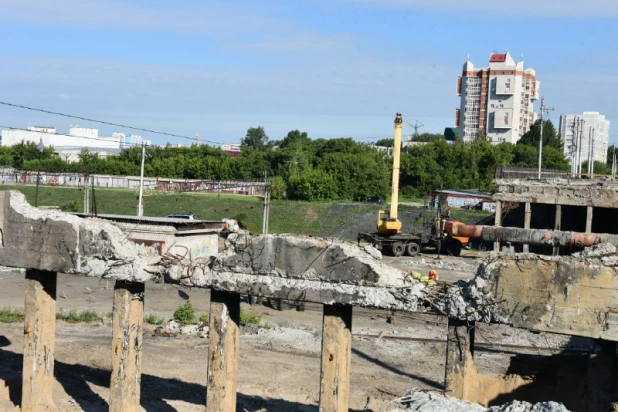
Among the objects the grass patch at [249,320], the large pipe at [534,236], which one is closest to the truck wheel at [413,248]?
the large pipe at [534,236]

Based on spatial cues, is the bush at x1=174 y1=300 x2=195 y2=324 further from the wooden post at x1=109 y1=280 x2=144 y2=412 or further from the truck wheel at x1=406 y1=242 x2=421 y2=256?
the truck wheel at x1=406 y1=242 x2=421 y2=256

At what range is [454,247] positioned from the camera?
125ft

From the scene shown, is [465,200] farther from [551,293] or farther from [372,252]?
[551,293]

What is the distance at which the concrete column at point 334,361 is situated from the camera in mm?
10164

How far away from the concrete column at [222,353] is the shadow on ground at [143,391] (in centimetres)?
332

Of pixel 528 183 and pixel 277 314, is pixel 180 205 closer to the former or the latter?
pixel 528 183

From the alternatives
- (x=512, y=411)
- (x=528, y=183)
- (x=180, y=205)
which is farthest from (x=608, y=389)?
(x=180, y=205)

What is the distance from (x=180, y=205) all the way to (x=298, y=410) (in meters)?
38.0

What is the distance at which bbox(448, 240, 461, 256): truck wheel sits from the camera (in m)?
37.9

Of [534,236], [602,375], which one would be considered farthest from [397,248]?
[602,375]

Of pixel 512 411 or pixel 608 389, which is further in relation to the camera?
pixel 608 389

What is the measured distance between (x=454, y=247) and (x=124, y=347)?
28294 mm

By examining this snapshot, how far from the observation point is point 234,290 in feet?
34.9

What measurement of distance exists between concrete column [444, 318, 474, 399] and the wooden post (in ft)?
15.6
